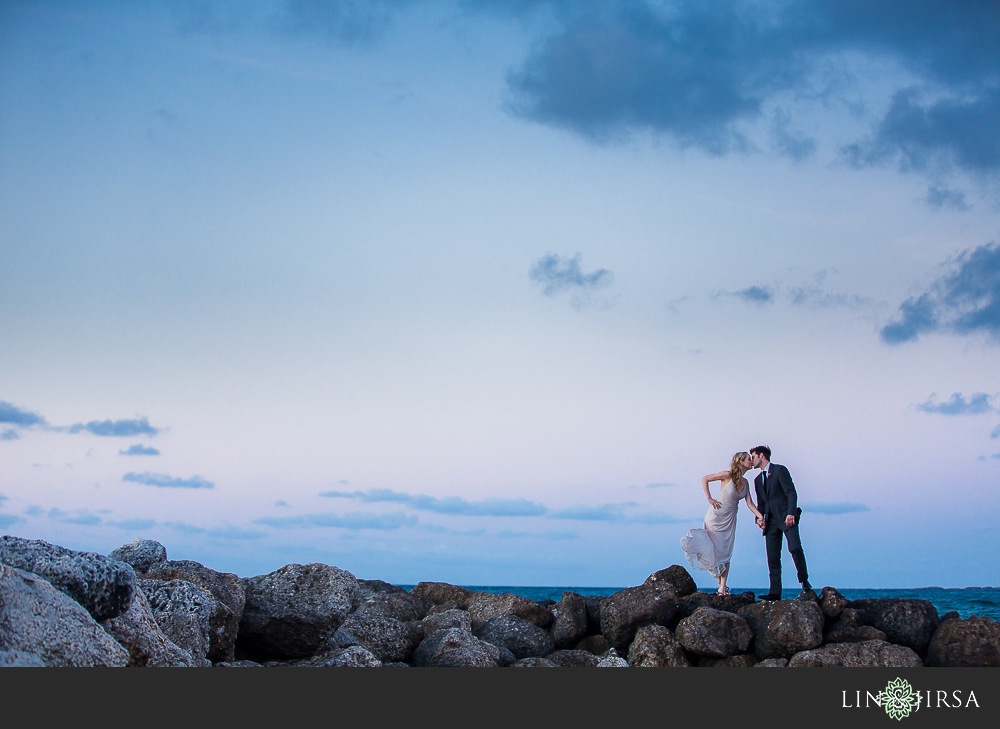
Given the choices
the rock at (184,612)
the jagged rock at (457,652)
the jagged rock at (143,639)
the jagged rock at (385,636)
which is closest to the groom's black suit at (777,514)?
the jagged rock at (457,652)

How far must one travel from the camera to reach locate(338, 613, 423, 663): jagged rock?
36.3ft

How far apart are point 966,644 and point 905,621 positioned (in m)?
0.89

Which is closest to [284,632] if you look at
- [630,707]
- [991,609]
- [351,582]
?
[351,582]

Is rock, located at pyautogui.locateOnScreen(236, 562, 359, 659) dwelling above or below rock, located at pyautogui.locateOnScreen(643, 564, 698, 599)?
below

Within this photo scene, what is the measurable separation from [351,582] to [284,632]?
127cm

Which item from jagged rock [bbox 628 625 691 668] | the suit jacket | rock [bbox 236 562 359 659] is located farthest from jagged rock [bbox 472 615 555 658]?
the suit jacket

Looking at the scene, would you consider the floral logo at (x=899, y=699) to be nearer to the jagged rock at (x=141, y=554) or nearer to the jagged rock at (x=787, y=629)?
the jagged rock at (x=787, y=629)

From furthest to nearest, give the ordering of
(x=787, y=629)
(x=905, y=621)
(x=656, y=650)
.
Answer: (x=905, y=621) < (x=656, y=650) < (x=787, y=629)

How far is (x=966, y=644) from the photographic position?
10562mm

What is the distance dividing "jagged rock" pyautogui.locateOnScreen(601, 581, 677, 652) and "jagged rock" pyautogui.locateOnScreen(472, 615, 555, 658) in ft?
3.01

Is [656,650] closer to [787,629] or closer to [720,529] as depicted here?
[787,629]

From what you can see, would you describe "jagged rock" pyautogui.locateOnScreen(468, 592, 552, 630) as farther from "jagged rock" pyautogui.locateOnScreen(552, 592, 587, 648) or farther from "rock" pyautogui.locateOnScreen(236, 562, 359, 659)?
"rock" pyautogui.locateOnScreen(236, 562, 359, 659)

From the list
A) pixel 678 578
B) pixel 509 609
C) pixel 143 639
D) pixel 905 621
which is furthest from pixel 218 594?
pixel 905 621

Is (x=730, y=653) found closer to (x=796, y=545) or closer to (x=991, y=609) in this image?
(x=796, y=545)
